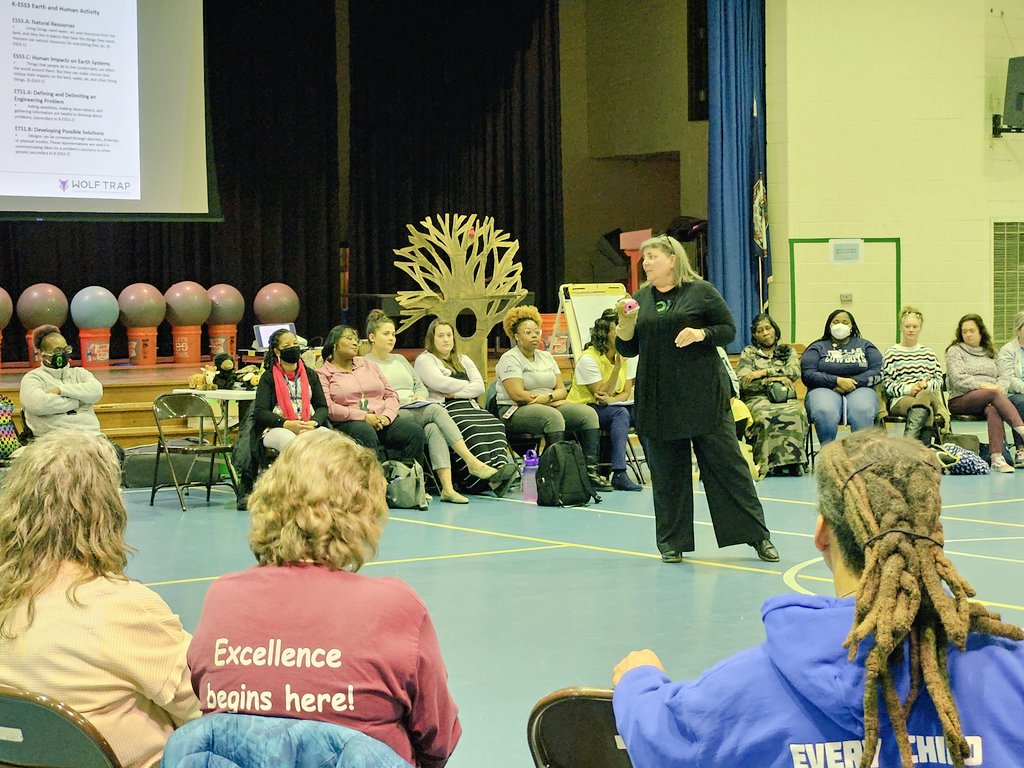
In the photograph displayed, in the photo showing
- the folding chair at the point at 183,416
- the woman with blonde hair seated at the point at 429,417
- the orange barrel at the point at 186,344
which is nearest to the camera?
the folding chair at the point at 183,416

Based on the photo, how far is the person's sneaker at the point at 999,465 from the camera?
8695mm

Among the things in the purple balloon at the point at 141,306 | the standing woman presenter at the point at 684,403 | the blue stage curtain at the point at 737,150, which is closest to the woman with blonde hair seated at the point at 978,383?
the blue stage curtain at the point at 737,150

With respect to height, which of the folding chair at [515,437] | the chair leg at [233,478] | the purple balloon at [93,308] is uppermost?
the purple balloon at [93,308]

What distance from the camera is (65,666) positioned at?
2037 millimetres

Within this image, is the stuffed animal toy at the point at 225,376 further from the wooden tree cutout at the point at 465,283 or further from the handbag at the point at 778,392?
the handbag at the point at 778,392

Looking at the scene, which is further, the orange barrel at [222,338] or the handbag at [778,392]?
the orange barrel at [222,338]

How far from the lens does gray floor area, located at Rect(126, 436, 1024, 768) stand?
399 cm

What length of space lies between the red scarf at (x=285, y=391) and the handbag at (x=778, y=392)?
10.4 feet

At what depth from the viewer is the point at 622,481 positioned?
8.27 metres

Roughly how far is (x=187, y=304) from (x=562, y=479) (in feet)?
17.4

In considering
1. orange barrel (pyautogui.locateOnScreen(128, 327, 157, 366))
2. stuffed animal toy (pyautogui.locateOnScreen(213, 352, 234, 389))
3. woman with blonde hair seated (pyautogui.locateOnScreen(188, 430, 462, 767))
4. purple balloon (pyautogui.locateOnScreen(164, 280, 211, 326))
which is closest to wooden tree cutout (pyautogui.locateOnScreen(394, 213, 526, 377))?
stuffed animal toy (pyautogui.locateOnScreen(213, 352, 234, 389))

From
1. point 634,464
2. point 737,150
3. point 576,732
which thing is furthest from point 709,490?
point 737,150

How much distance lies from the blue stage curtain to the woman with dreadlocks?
10.6m

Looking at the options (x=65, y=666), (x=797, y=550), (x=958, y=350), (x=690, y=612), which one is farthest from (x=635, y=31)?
(x=65, y=666)
